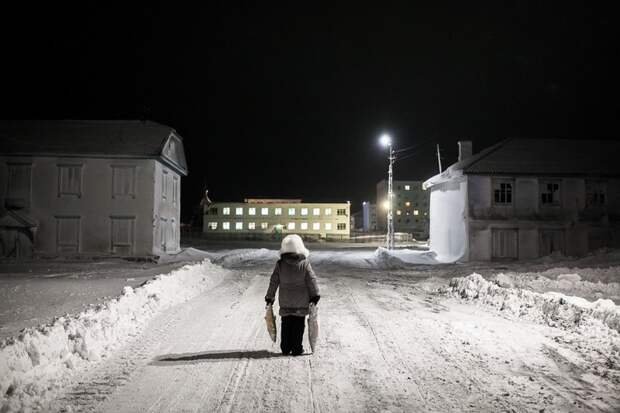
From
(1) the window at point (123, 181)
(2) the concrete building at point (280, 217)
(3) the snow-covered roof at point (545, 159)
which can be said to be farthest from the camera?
(2) the concrete building at point (280, 217)

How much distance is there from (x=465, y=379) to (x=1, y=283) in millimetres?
15669

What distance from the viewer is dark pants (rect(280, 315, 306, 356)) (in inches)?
271

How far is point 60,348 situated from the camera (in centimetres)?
627

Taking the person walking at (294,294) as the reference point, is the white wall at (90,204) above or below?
above

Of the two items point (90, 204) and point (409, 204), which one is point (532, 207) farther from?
point (409, 204)

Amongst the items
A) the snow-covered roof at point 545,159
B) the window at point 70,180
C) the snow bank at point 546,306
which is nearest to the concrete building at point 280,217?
the snow-covered roof at point 545,159

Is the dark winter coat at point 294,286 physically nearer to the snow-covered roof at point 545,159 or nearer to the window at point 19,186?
the snow-covered roof at point 545,159

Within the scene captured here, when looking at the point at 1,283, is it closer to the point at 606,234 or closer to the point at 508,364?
the point at 508,364

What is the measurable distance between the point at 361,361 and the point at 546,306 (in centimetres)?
549

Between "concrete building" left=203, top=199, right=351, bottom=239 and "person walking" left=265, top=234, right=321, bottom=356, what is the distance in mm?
75510

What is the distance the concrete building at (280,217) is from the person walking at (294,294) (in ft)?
248

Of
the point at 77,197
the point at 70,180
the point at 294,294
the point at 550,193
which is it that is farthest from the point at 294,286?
the point at 70,180

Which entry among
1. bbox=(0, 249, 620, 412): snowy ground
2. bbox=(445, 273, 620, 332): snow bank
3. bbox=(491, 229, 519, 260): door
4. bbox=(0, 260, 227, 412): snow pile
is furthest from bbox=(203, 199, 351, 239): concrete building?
bbox=(0, 260, 227, 412): snow pile

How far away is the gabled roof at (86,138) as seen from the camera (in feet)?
94.5
